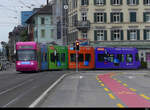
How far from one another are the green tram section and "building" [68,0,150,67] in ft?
48.5

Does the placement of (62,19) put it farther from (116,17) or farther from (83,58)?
(83,58)

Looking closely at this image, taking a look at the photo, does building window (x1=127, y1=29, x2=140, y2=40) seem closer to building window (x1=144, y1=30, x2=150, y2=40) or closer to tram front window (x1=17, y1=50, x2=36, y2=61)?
building window (x1=144, y1=30, x2=150, y2=40)

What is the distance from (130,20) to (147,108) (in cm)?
5419

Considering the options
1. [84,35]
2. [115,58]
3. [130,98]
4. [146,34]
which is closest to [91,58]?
[115,58]

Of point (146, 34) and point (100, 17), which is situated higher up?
point (100, 17)

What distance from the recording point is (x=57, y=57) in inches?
1898

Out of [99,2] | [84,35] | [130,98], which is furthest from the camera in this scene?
[99,2]

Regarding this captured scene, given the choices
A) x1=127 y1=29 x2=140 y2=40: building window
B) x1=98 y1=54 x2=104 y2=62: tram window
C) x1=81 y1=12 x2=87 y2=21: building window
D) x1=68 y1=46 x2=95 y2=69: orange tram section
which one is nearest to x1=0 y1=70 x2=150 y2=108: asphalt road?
x1=68 y1=46 x2=95 y2=69: orange tram section

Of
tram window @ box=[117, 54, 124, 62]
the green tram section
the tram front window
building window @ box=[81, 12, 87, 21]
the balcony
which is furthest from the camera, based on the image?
building window @ box=[81, 12, 87, 21]

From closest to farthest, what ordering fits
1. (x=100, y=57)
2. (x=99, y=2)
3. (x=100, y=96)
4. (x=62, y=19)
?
(x=100, y=96) < (x=100, y=57) < (x=99, y=2) < (x=62, y=19)

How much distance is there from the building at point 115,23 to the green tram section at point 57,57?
14.8m

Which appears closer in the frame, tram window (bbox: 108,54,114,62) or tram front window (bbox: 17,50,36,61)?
tram front window (bbox: 17,50,36,61)

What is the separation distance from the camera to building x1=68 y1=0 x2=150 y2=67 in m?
63.8

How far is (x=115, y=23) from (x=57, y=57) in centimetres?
1910
